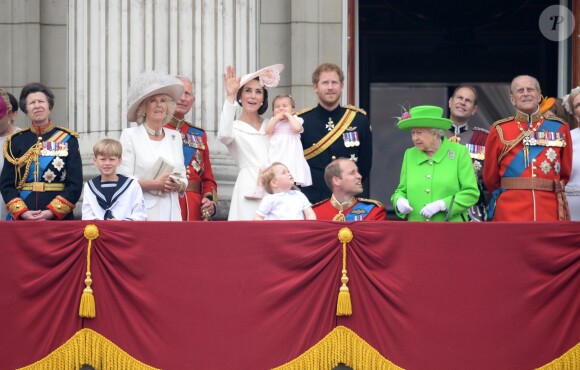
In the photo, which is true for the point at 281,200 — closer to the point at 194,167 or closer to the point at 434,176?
the point at 434,176

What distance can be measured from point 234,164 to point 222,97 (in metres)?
0.59

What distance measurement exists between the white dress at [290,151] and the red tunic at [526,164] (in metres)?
1.32

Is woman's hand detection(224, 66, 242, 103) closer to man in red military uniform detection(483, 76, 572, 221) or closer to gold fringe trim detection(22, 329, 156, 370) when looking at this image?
man in red military uniform detection(483, 76, 572, 221)

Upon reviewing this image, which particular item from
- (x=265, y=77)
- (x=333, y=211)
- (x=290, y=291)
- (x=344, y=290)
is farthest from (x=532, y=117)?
(x=290, y=291)

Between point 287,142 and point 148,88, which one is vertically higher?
point 148,88

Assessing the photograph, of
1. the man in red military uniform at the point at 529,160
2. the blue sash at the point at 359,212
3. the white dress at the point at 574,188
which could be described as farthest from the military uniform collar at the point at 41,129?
the white dress at the point at 574,188

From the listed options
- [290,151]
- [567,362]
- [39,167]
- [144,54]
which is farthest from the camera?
[144,54]

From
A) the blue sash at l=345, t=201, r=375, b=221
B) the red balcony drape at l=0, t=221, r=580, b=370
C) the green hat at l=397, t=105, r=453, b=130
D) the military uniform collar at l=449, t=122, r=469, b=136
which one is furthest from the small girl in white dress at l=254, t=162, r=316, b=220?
the military uniform collar at l=449, t=122, r=469, b=136

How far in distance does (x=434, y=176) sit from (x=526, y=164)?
2.44 ft

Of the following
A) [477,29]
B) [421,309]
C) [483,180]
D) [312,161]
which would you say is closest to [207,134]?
[312,161]

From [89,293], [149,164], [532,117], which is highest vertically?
[532,117]

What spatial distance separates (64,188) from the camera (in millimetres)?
12586

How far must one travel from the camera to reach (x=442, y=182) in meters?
12.4

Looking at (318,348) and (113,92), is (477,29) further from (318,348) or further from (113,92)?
(318,348)
